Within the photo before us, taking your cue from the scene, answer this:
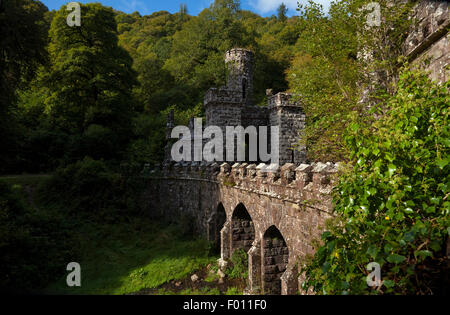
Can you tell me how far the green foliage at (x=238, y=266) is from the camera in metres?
11.8

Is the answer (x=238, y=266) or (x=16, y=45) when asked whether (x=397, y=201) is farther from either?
(x=16, y=45)

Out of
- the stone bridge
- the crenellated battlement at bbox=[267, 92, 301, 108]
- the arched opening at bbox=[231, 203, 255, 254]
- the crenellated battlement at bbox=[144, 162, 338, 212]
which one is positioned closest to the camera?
the crenellated battlement at bbox=[144, 162, 338, 212]

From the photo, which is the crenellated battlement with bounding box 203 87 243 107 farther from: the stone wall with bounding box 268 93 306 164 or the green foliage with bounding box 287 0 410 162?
the green foliage with bounding box 287 0 410 162

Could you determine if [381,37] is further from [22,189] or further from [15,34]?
[22,189]

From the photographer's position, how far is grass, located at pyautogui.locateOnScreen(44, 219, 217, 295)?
10.6m

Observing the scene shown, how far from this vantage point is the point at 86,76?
2198cm

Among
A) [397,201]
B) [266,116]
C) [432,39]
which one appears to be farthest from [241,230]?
[397,201]

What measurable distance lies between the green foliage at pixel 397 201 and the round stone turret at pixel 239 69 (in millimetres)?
19620

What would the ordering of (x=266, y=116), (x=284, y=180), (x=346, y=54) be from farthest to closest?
(x=266, y=116) < (x=346, y=54) < (x=284, y=180)

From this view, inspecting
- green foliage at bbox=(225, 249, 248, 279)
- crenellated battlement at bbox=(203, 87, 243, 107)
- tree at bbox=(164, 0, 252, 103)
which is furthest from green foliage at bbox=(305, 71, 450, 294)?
tree at bbox=(164, 0, 252, 103)

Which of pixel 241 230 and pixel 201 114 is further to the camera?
pixel 201 114

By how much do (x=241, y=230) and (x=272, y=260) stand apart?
9.22ft

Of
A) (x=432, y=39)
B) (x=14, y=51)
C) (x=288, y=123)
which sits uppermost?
(x=14, y=51)

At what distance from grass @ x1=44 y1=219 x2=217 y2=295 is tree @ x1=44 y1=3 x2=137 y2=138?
10252mm
